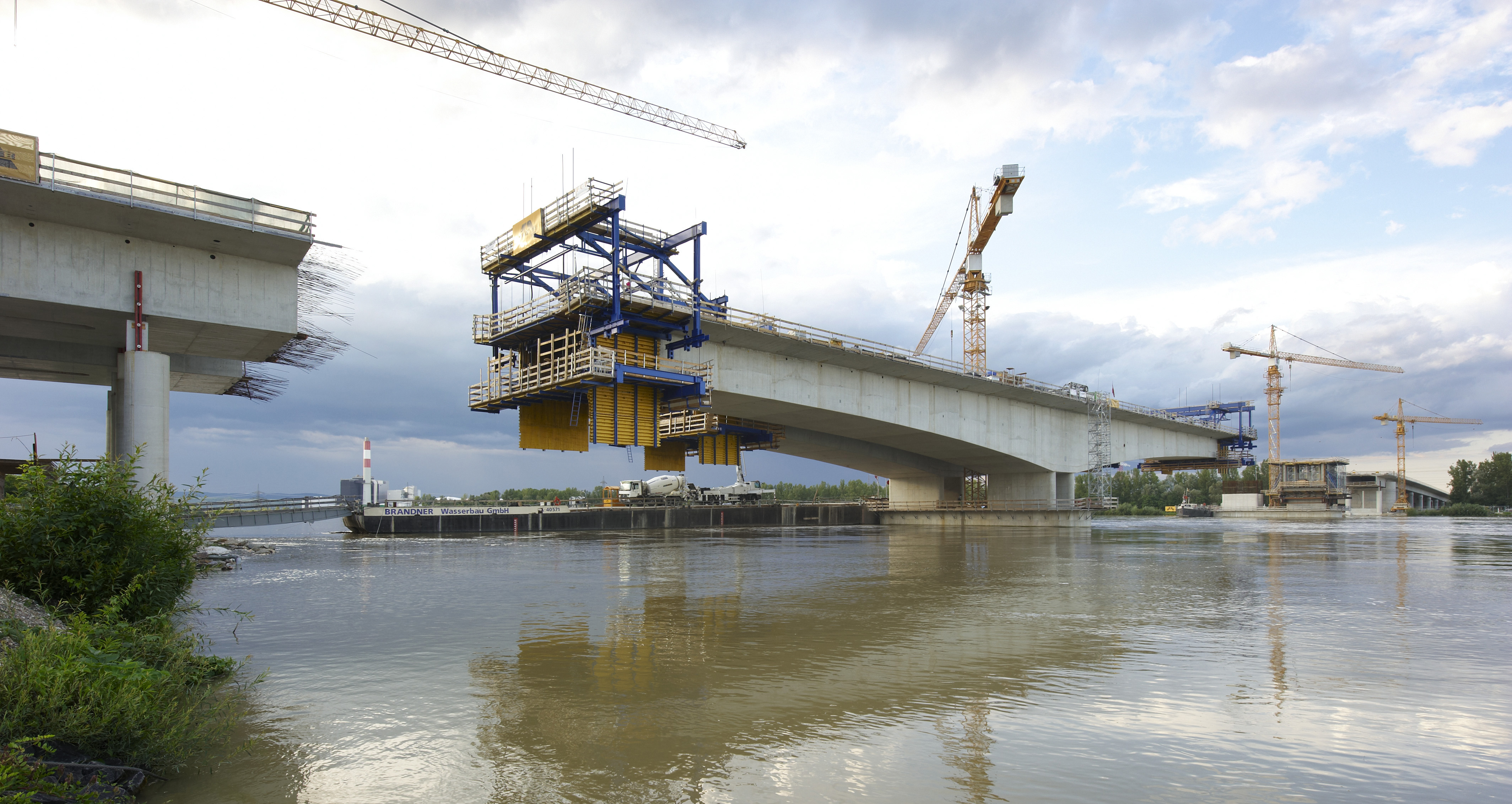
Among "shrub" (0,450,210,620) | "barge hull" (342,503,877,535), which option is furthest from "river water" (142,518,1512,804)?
"barge hull" (342,503,877,535)

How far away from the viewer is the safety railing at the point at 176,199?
22516mm

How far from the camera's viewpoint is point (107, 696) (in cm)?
629

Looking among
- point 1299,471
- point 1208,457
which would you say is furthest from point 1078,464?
point 1299,471

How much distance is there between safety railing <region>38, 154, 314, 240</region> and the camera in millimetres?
22516

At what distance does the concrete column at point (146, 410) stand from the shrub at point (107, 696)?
18717mm

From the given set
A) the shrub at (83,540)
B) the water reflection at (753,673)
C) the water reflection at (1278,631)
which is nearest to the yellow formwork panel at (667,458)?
the water reflection at (753,673)

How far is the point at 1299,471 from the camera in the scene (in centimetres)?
11381

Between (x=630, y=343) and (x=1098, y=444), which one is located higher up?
(x=630, y=343)

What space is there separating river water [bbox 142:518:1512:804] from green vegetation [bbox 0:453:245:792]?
54 cm

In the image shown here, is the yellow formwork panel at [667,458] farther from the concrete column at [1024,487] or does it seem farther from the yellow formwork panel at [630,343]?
the concrete column at [1024,487]

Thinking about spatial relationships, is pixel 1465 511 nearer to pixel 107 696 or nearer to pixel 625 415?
pixel 625 415

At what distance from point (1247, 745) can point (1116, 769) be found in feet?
5.32

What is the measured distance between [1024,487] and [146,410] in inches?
2152

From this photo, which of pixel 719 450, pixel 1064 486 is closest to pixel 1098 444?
pixel 1064 486
